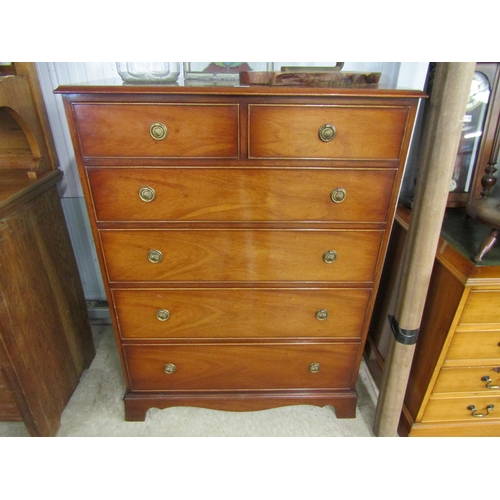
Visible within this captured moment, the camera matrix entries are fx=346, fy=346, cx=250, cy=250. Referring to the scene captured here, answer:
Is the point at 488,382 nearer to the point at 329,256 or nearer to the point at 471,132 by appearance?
the point at 329,256

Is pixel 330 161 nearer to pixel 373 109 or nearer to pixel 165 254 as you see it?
pixel 373 109

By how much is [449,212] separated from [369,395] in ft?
2.92

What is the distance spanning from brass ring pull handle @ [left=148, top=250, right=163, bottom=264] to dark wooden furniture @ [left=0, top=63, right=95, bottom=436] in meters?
0.47

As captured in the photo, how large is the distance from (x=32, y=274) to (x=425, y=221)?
1360mm

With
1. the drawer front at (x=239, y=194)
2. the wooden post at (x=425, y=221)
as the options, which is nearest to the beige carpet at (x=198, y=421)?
the wooden post at (x=425, y=221)

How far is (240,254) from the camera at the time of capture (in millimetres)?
1165

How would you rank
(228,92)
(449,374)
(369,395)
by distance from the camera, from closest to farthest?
(228,92)
(449,374)
(369,395)

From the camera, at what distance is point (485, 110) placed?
1.28 metres

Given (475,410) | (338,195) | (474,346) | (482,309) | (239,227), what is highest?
(338,195)

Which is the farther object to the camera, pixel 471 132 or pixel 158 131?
pixel 471 132

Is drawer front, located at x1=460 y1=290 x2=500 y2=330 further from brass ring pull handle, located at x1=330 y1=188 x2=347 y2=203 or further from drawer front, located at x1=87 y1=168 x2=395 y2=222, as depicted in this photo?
brass ring pull handle, located at x1=330 y1=188 x2=347 y2=203

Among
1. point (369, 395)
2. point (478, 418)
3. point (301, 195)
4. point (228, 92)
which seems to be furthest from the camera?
point (369, 395)

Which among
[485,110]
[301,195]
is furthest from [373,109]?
[485,110]

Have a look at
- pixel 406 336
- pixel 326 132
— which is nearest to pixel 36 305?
pixel 326 132
